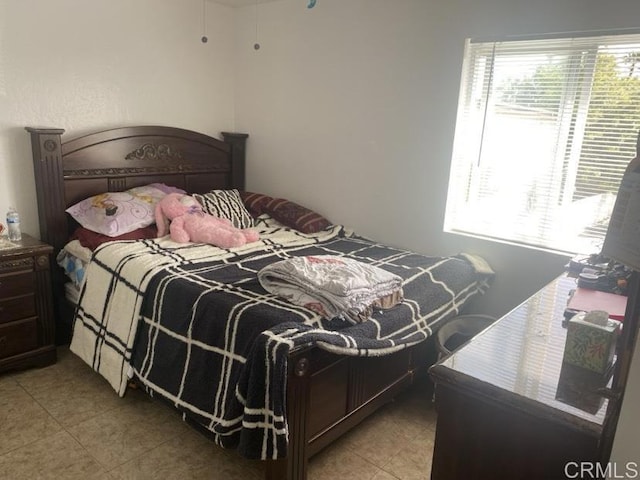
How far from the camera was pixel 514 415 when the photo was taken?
3.21 feet

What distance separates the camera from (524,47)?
8.16 feet

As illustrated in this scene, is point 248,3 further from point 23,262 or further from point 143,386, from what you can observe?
point 143,386

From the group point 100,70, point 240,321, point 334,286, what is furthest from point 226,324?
point 100,70

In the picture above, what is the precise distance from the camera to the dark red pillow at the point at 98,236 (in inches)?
106

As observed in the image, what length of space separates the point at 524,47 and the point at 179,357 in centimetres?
234

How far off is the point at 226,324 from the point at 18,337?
1436 mm

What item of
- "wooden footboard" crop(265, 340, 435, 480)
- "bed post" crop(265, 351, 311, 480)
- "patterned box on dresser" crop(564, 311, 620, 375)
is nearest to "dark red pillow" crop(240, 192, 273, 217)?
"wooden footboard" crop(265, 340, 435, 480)

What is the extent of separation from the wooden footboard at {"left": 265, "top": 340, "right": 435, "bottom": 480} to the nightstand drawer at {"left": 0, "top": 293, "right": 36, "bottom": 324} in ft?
5.48

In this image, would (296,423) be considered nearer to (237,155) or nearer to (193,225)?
(193,225)

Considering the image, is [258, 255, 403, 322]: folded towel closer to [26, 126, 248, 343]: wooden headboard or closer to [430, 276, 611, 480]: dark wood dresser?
[430, 276, 611, 480]: dark wood dresser

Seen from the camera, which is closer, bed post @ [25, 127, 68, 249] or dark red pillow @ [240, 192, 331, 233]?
bed post @ [25, 127, 68, 249]

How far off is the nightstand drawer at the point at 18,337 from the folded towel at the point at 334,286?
143 cm

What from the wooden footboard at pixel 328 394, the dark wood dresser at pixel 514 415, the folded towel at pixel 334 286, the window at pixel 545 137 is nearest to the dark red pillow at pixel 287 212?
the window at pixel 545 137

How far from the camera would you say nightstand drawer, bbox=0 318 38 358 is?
252 cm
